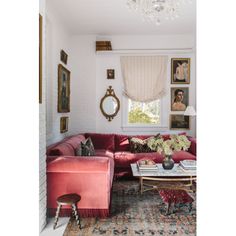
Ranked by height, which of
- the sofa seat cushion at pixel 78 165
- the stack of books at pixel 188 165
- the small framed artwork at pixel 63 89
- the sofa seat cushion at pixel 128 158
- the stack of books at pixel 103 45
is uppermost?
the stack of books at pixel 103 45

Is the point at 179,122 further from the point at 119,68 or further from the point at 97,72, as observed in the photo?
the point at 97,72

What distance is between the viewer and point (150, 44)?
5.77 m

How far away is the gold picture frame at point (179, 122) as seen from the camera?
5805mm

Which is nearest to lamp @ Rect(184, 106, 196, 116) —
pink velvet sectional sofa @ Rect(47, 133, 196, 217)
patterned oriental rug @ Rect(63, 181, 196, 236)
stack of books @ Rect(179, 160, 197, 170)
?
stack of books @ Rect(179, 160, 197, 170)

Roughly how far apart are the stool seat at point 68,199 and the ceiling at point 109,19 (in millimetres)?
3091

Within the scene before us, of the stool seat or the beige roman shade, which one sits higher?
the beige roman shade

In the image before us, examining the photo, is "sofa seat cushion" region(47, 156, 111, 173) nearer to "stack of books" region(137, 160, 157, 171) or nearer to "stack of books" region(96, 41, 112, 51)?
"stack of books" region(137, 160, 157, 171)

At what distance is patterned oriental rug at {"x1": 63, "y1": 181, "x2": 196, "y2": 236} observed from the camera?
104 inches

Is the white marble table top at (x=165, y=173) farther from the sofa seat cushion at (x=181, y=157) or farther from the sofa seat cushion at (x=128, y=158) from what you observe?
the sofa seat cushion at (x=128, y=158)

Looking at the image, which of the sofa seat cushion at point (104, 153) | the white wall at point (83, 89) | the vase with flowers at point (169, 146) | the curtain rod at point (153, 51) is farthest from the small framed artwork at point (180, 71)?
the vase with flowers at point (169, 146)

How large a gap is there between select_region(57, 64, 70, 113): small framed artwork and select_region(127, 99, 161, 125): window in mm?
1559

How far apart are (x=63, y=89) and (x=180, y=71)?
9.36ft
